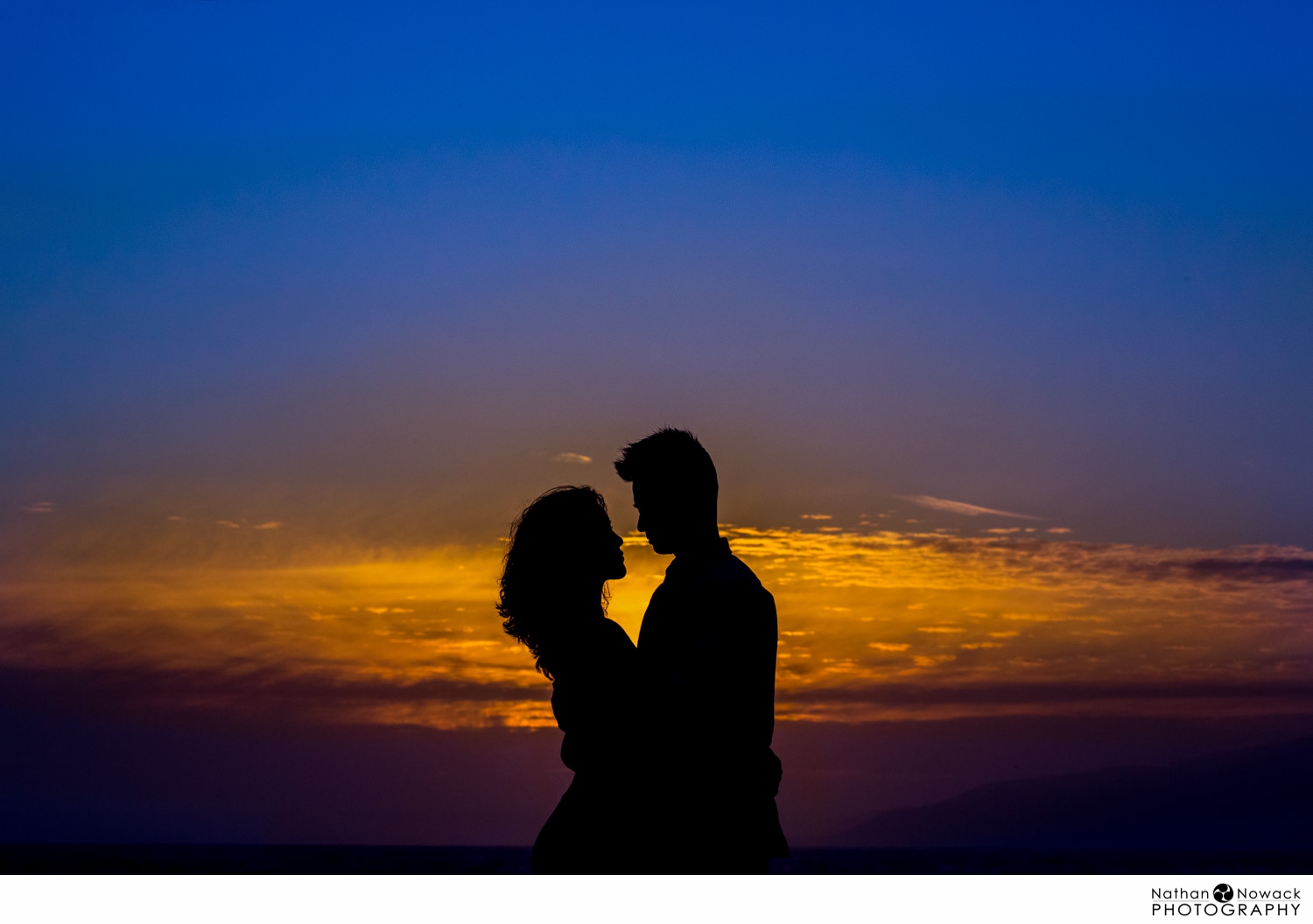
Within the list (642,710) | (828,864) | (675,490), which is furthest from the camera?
(828,864)

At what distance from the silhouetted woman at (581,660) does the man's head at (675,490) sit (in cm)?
23

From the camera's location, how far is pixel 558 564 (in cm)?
267

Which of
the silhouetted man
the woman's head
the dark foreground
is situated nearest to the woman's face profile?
the woman's head

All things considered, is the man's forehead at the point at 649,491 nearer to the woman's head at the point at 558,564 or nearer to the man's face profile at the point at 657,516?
the man's face profile at the point at 657,516

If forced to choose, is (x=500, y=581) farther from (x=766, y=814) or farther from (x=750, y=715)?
(x=766, y=814)

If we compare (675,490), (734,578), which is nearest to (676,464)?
(675,490)

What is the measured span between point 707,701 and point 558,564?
486mm

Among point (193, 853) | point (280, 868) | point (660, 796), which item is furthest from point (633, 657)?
point (193, 853)

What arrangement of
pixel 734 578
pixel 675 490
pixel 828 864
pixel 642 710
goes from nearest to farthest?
1. pixel 642 710
2. pixel 734 578
3. pixel 675 490
4. pixel 828 864

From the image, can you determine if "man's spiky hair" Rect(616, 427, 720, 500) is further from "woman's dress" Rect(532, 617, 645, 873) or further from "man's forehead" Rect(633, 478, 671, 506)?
"woman's dress" Rect(532, 617, 645, 873)

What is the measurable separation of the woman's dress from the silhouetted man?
5 centimetres

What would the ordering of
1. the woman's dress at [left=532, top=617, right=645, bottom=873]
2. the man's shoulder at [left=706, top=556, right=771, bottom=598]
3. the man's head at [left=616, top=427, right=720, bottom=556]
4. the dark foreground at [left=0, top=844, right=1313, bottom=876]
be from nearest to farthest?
the woman's dress at [left=532, top=617, right=645, bottom=873] → the man's shoulder at [left=706, top=556, right=771, bottom=598] → the man's head at [left=616, top=427, right=720, bottom=556] → the dark foreground at [left=0, top=844, right=1313, bottom=876]

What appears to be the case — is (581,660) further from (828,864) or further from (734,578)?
(828,864)

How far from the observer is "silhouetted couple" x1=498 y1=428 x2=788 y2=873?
2.65 m
